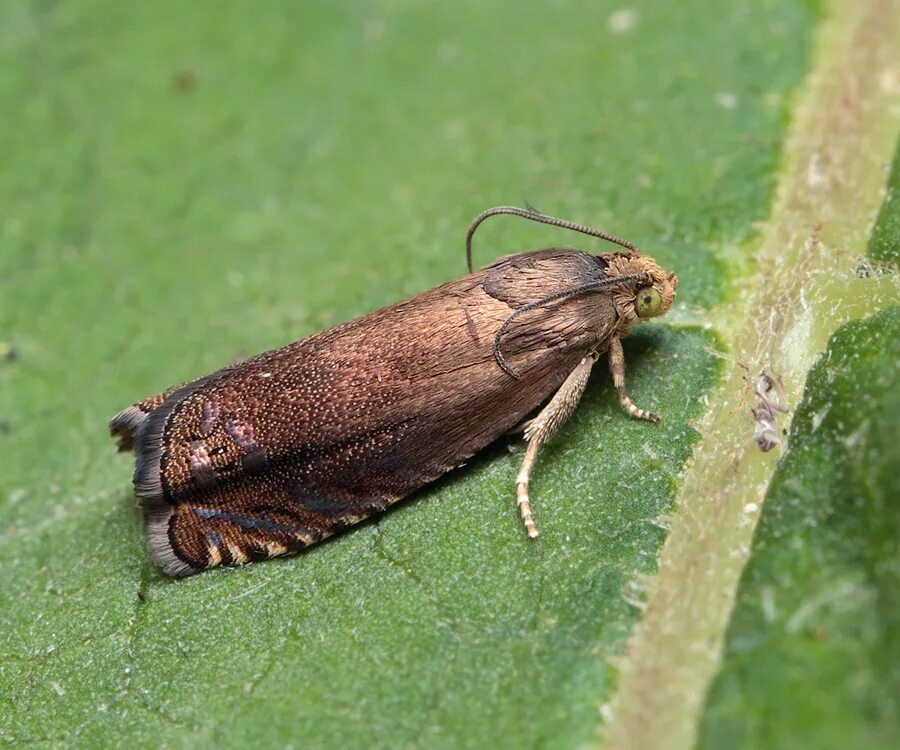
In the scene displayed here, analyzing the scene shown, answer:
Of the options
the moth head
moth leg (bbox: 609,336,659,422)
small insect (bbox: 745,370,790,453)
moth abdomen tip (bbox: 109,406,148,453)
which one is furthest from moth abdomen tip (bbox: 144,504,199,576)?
small insect (bbox: 745,370,790,453)

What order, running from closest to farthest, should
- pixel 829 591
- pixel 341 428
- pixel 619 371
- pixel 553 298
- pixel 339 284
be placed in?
pixel 829 591 → pixel 341 428 → pixel 553 298 → pixel 619 371 → pixel 339 284

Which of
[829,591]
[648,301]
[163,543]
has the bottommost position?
[163,543]

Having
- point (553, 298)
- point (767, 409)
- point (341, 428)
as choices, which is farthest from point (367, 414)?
point (767, 409)

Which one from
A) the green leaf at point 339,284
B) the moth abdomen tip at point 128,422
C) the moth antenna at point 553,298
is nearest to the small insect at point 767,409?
the green leaf at point 339,284

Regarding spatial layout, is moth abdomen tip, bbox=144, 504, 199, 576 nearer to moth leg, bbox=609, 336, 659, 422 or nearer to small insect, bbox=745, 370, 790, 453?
moth leg, bbox=609, 336, 659, 422

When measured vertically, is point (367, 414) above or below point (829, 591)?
above

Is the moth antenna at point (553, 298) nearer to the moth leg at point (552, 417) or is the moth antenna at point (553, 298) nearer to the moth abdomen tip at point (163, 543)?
the moth leg at point (552, 417)

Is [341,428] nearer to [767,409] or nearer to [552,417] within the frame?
[552,417]
